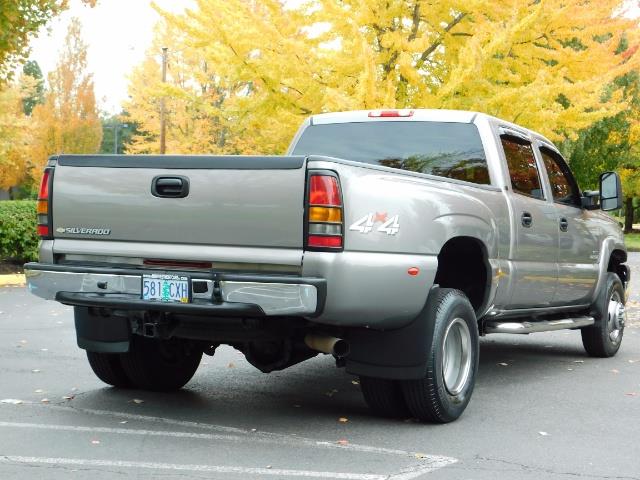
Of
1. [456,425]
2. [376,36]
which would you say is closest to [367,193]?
[456,425]

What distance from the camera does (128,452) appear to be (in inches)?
202

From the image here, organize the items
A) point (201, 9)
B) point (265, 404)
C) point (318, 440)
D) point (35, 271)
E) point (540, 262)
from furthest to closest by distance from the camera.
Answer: point (201, 9)
point (540, 262)
point (265, 404)
point (35, 271)
point (318, 440)

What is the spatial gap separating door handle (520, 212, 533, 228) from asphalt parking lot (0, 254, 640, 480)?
127 cm

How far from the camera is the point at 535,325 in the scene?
764 centimetres

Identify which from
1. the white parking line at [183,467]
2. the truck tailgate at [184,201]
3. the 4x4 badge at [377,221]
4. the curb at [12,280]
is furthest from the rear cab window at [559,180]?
the curb at [12,280]

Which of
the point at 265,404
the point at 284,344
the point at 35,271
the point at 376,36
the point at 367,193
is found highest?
the point at 376,36

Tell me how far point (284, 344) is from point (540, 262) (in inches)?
99.1

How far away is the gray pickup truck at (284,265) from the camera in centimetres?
527

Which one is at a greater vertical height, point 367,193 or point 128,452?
point 367,193

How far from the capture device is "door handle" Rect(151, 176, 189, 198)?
18.1ft

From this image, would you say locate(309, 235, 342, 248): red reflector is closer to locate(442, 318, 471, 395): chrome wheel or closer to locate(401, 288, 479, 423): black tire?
locate(401, 288, 479, 423): black tire

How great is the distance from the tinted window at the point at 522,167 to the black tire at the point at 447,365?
59.7 inches

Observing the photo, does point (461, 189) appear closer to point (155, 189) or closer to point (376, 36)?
point (155, 189)

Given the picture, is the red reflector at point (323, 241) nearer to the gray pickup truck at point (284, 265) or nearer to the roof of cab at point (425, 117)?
the gray pickup truck at point (284, 265)
